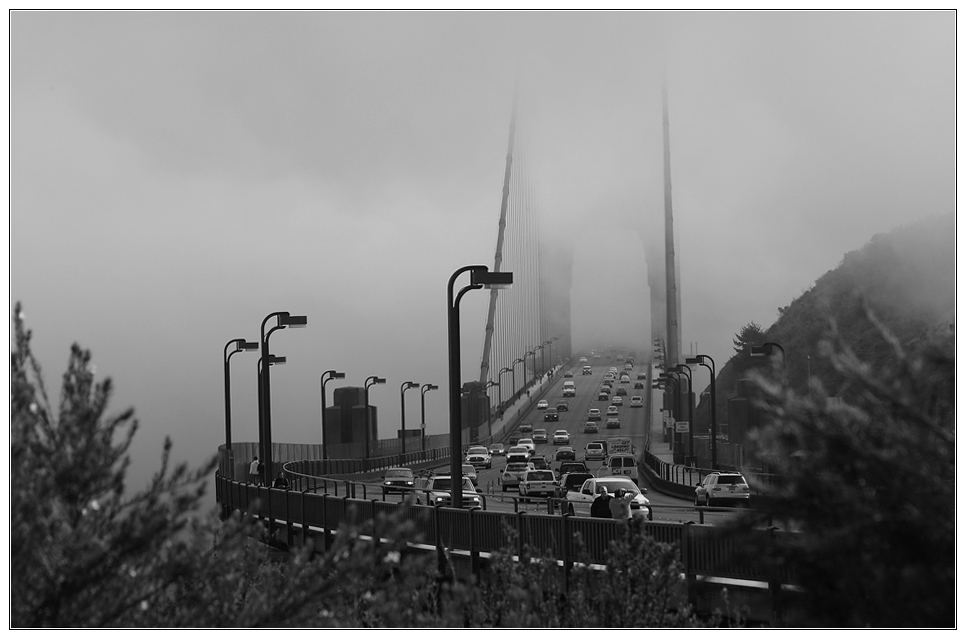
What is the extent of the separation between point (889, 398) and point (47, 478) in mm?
3797

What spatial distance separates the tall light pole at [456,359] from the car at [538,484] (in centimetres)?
2237

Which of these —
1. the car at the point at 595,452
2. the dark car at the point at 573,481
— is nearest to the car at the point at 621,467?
the car at the point at 595,452

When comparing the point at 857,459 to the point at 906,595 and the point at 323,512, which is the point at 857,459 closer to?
the point at 906,595

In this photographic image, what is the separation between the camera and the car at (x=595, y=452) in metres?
74.1

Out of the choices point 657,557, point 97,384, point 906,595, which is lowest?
point 657,557

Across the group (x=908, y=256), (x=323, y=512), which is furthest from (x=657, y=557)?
(x=908, y=256)

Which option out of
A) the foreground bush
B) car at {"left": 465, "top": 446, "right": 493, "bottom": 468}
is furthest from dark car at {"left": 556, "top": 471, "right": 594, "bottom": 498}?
the foreground bush

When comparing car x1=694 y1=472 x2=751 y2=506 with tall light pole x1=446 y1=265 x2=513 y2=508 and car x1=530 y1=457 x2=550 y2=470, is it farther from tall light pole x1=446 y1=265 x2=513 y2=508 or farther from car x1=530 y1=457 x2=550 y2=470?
car x1=530 y1=457 x2=550 y2=470

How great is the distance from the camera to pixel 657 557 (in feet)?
32.1

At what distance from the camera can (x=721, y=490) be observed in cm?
3631

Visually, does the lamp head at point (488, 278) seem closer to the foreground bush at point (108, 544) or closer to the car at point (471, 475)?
the foreground bush at point (108, 544)

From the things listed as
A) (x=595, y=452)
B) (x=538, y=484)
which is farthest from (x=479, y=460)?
(x=538, y=484)

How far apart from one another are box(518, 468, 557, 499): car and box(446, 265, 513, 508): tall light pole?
73.4 feet

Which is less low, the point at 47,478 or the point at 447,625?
the point at 47,478
